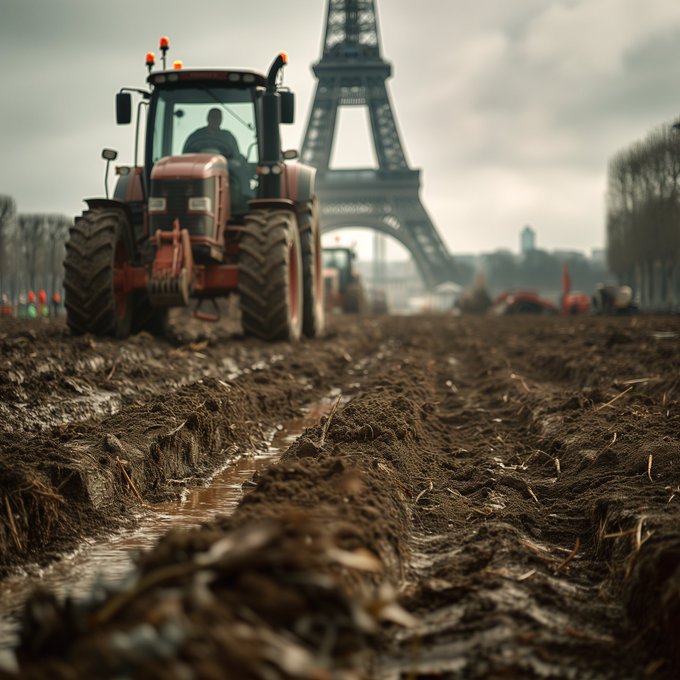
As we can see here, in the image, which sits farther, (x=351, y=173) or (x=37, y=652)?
(x=351, y=173)

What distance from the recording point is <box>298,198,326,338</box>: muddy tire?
1188 cm

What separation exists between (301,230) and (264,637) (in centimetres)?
1032

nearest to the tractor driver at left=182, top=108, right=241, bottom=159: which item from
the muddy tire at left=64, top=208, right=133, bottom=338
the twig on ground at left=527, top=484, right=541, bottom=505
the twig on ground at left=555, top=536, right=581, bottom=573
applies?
the muddy tire at left=64, top=208, right=133, bottom=338

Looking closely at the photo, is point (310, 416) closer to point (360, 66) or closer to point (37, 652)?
point (37, 652)

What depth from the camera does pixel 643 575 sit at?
2893 mm

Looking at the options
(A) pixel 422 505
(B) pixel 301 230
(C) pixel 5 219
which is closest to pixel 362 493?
(A) pixel 422 505

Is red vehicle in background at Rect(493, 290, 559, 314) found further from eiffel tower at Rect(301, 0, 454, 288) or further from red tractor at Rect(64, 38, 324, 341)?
red tractor at Rect(64, 38, 324, 341)

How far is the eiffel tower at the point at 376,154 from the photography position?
53.0m

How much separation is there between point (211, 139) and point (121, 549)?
7.50 m

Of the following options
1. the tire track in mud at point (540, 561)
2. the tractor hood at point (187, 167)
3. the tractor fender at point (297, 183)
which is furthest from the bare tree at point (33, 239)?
the tire track in mud at point (540, 561)

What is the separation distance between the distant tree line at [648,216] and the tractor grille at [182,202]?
28662 mm

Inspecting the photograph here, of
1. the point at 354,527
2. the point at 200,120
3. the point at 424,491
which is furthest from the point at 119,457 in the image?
the point at 200,120

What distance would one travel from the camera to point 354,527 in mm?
2908

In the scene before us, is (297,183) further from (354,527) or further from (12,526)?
(354,527)
